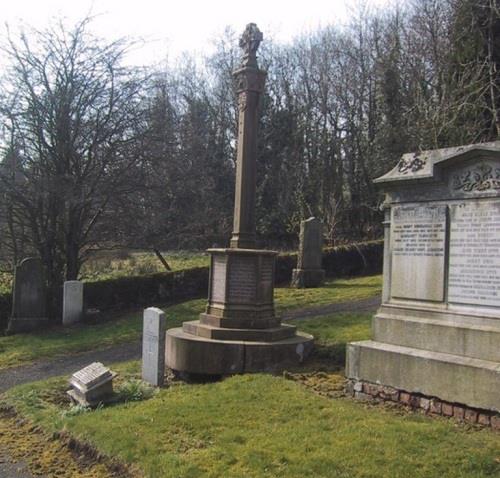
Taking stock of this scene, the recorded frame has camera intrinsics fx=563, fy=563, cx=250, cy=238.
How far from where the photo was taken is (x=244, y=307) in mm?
8914

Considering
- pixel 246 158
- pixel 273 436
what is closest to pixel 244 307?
pixel 246 158

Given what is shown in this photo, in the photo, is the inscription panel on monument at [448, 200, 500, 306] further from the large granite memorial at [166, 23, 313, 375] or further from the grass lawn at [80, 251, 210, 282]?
the grass lawn at [80, 251, 210, 282]

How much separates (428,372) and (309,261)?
13.6 meters

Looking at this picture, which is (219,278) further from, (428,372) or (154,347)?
(428,372)

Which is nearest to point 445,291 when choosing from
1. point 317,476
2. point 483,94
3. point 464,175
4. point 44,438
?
point 464,175

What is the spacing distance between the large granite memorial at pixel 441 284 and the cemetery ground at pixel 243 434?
0.38 metres

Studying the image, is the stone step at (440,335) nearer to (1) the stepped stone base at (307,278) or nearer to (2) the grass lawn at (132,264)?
(1) the stepped stone base at (307,278)

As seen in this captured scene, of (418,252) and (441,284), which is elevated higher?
(418,252)

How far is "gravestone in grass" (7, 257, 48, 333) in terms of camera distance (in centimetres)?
1574

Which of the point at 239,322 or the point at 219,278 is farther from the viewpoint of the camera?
the point at 219,278

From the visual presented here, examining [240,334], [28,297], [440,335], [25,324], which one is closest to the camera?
[440,335]

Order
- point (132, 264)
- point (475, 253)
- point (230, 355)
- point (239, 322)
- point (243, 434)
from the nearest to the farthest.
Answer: point (243, 434) < point (475, 253) < point (230, 355) < point (239, 322) < point (132, 264)

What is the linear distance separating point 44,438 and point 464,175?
5.36m

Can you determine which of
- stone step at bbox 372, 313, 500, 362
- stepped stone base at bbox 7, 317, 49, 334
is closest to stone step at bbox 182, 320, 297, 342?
stone step at bbox 372, 313, 500, 362
